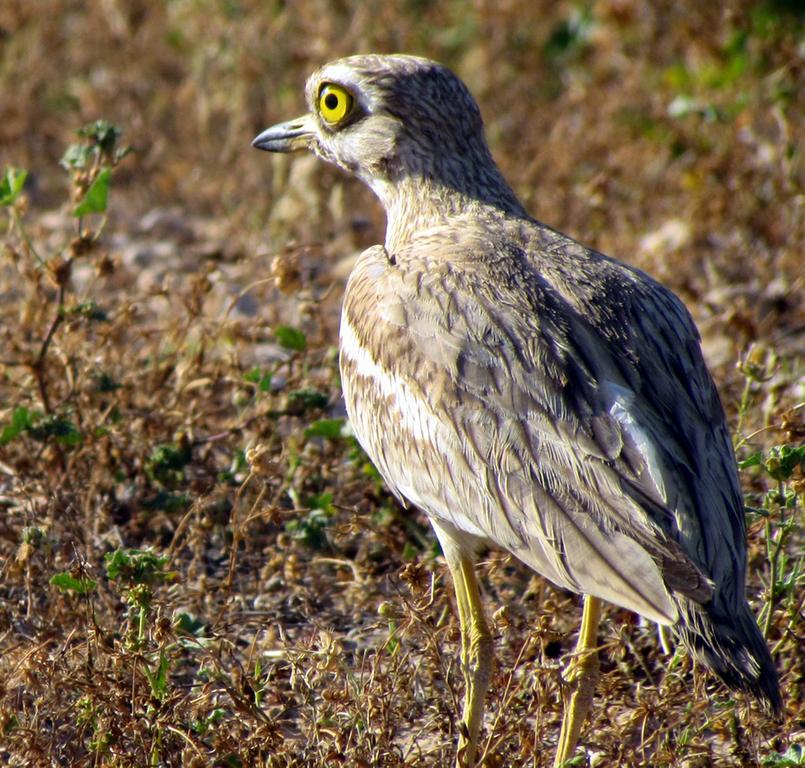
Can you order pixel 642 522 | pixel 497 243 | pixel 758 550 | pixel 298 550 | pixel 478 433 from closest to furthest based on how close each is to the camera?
1. pixel 642 522
2. pixel 478 433
3. pixel 497 243
4. pixel 758 550
5. pixel 298 550

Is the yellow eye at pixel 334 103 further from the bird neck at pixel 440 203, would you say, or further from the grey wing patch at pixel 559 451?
the grey wing patch at pixel 559 451

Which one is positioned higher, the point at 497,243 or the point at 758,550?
the point at 497,243

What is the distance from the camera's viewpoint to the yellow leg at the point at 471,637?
10.4 feet

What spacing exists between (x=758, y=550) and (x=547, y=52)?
3888 mm

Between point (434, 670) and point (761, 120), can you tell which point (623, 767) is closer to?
point (434, 670)

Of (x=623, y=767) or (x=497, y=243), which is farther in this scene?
(x=497, y=243)

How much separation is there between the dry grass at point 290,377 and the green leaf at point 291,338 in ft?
0.04

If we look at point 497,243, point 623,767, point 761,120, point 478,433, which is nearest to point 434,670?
point 623,767

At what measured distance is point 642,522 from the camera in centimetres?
271

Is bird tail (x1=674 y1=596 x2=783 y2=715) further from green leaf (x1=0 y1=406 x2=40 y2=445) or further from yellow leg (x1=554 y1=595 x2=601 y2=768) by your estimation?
green leaf (x1=0 y1=406 x2=40 y2=445)

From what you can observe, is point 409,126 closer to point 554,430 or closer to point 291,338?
point 291,338

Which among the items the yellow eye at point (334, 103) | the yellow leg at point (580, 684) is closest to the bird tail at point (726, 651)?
the yellow leg at point (580, 684)

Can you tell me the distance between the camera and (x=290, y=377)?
4234 millimetres

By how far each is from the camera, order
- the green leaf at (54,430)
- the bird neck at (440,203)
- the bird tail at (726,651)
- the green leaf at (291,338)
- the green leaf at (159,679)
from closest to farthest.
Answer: the bird tail at (726,651) < the green leaf at (159,679) < the bird neck at (440,203) < the green leaf at (54,430) < the green leaf at (291,338)
